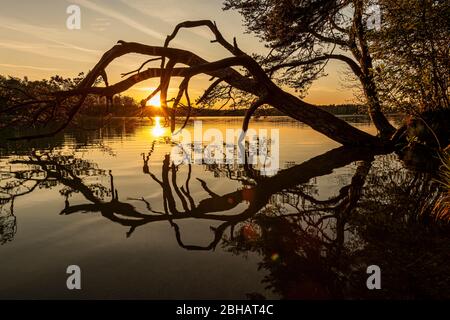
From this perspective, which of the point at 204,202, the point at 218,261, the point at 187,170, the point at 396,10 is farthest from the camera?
the point at 187,170

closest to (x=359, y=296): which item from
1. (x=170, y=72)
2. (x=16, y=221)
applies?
(x=16, y=221)

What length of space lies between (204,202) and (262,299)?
140 inches

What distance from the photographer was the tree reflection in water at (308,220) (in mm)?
3439

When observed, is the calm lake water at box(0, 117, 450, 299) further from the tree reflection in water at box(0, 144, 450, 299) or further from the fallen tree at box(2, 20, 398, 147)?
the fallen tree at box(2, 20, 398, 147)

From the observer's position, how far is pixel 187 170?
10.0m

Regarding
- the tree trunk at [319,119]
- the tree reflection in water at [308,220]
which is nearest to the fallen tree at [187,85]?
the tree trunk at [319,119]

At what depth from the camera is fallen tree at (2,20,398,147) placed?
8781mm

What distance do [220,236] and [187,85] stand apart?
17.4 ft

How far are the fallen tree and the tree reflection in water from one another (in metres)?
2.06

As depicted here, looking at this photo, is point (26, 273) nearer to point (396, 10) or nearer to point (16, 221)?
point (16, 221)

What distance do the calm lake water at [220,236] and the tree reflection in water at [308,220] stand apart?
2cm

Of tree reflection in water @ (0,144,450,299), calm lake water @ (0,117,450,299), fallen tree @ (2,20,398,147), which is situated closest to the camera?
calm lake water @ (0,117,450,299)

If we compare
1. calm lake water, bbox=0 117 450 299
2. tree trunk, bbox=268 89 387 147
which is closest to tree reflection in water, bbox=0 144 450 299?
calm lake water, bbox=0 117 450 299

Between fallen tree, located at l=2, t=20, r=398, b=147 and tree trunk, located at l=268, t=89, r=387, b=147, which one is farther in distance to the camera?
tree trunk, located at l=268, t=89, r=387, b=147
